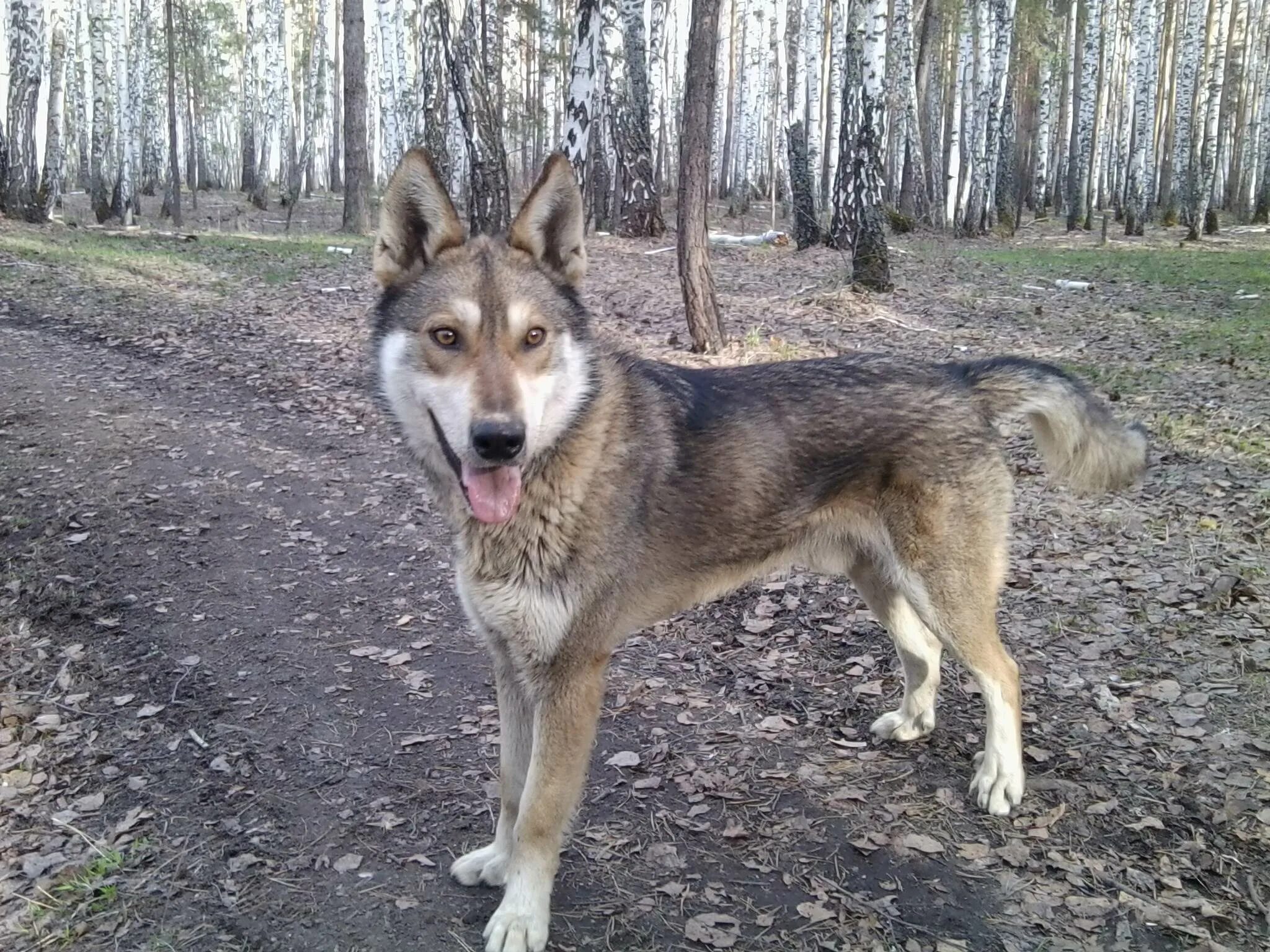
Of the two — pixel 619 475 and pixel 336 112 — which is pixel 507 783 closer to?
pixel 619 475

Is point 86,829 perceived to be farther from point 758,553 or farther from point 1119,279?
point 1119,279

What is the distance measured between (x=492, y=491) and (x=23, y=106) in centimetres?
1882

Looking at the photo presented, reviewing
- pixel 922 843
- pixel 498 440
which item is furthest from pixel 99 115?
pixel 922 843

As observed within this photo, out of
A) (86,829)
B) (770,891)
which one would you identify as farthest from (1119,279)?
(86,829)

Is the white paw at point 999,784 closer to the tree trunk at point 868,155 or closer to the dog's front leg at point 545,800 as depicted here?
the dog's front leg at point 545,800

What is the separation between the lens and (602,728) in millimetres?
4492

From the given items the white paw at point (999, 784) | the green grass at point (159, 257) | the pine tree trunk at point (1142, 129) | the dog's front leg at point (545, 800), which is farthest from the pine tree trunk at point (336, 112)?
the white paw at point (999, 784)

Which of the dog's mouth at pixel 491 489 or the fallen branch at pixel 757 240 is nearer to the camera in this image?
the dog's mouth at pixel 491 489

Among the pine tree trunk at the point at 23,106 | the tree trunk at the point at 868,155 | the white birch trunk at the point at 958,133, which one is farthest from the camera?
the white birch trunk at the point at 958,133

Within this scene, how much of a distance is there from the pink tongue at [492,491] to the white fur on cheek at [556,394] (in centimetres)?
13

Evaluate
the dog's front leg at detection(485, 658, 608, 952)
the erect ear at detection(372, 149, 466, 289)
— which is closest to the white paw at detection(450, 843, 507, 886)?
the dog's front leg at detection(485, 658, 608, 952)

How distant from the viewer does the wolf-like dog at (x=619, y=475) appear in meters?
3.19

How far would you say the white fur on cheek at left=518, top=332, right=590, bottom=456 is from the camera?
310 cm

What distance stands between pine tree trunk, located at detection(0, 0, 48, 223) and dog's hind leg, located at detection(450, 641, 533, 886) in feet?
60.9
